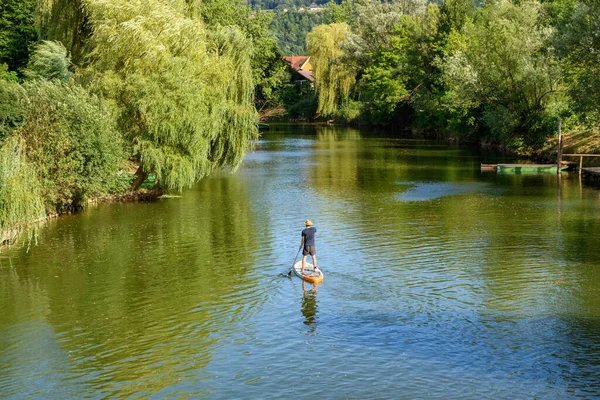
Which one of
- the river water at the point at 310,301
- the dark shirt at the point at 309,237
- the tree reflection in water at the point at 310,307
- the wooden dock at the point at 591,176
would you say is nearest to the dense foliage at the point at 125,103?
the river water at the point at 310,301

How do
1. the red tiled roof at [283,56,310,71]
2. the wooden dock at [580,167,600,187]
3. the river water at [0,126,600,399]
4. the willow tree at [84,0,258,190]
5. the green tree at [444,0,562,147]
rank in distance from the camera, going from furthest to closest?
the red tiled roof at [283,56,310,71] < the green tree at [444,0,562,147] < the wooden dock at [580,167,600,187] < the willow tree at [84,0,258,190] < the river water at [0,126,600,399]

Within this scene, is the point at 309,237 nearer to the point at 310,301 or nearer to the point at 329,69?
the point at 310,301

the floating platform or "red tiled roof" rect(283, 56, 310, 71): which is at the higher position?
"red tiled roof" rect(283, 56, 310, 71)

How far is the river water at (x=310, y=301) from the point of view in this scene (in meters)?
17.5

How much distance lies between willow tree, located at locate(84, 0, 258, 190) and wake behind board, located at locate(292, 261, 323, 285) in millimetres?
13099

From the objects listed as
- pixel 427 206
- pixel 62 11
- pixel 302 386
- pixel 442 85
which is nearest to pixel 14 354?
pixel 302 386

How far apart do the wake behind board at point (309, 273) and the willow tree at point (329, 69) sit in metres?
77.5

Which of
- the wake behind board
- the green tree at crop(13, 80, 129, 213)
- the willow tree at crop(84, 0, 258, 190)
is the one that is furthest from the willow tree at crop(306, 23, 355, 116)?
the wake behind board

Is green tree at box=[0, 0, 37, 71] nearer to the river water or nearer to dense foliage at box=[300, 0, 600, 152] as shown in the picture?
dense foliage at box=[300, 0, 600, 152]

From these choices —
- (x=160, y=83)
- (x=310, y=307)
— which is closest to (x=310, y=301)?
(x=310, y=307)

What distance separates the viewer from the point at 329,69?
103m

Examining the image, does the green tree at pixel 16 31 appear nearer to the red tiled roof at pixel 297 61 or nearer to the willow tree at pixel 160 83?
the willow tree at pixel 160 83

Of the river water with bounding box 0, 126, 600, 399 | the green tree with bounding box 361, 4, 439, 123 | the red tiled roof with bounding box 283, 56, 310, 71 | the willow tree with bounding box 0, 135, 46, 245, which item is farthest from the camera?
the red tiled roof with bounding box 283, 56, 310, 71

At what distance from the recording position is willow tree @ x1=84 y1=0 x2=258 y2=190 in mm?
36844
